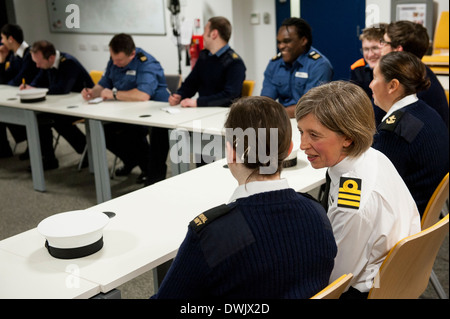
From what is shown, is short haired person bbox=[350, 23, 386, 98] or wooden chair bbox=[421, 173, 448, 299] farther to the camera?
short haired person bbox=[350, 23, 386, 98]

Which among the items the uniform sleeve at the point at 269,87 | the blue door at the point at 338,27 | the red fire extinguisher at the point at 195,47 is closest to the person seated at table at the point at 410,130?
the uniform sleeve at the point at 269,87

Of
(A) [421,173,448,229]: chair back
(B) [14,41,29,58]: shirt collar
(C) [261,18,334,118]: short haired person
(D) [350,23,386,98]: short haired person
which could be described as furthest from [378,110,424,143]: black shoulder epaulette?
(B) [14,41,29,58]: shirt collar

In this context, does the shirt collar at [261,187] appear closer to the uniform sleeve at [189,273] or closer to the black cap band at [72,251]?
the uniform sleeve at [189,273]

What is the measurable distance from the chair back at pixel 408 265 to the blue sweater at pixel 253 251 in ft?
1.14

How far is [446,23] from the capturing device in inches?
205

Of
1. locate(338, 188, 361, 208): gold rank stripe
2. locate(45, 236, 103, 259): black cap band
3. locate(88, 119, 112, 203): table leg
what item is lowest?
locate(88, 119, 112, 203): table leg

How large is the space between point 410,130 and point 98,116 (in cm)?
216

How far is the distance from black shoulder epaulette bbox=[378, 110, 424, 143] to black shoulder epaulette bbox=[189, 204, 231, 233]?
113 cm

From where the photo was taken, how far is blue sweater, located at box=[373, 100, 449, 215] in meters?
2.09

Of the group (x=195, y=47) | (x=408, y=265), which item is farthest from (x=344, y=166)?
(x=195, y=47)

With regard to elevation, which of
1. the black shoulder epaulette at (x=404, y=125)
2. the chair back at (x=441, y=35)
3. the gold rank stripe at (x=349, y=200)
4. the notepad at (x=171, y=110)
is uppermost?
the chair back at (x=441, y=35)

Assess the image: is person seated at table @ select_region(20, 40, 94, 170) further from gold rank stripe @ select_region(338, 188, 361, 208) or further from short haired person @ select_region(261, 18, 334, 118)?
gold rank stripe @ select_region(338, 188, 361, 208)

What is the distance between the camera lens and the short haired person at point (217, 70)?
376cm
